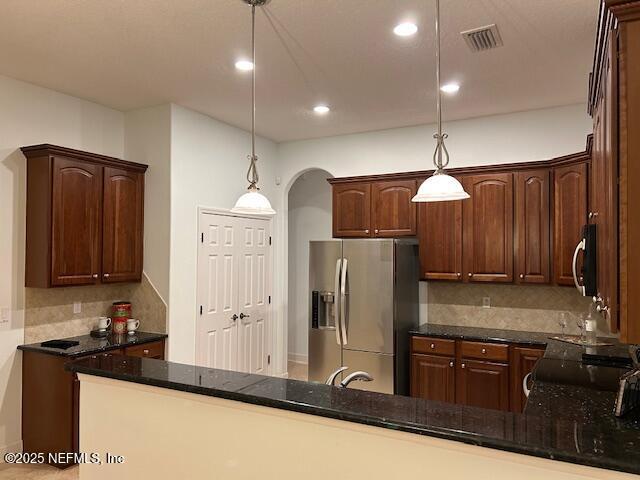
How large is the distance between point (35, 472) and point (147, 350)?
1.13 metres

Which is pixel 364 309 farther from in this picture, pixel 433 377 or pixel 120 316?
pixel 120 316

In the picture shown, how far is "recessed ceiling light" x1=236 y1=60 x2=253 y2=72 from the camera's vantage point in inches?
133

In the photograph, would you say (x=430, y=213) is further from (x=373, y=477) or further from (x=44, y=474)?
(x=44, y=474)

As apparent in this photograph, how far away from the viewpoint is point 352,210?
16.5 feet

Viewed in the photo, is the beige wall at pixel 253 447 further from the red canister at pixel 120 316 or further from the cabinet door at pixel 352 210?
the cabinet door at pixel 352 210

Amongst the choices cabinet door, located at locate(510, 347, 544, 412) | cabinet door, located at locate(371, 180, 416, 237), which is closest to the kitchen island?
cabinet door, located at locate(510, 347, 544, 412)

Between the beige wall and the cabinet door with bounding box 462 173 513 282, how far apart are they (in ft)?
10.6

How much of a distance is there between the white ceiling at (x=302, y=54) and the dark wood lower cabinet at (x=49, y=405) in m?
2.12

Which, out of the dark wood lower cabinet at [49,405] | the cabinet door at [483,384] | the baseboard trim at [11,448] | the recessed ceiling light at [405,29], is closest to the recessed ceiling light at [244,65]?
the recessed ceiling light at [405,29]

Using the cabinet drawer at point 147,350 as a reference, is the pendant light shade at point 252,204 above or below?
above

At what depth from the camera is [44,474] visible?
11.2 feet

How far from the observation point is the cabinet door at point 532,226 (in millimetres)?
4152

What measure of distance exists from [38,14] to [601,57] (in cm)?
288

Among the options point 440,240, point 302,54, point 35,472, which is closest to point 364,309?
point 440,240
